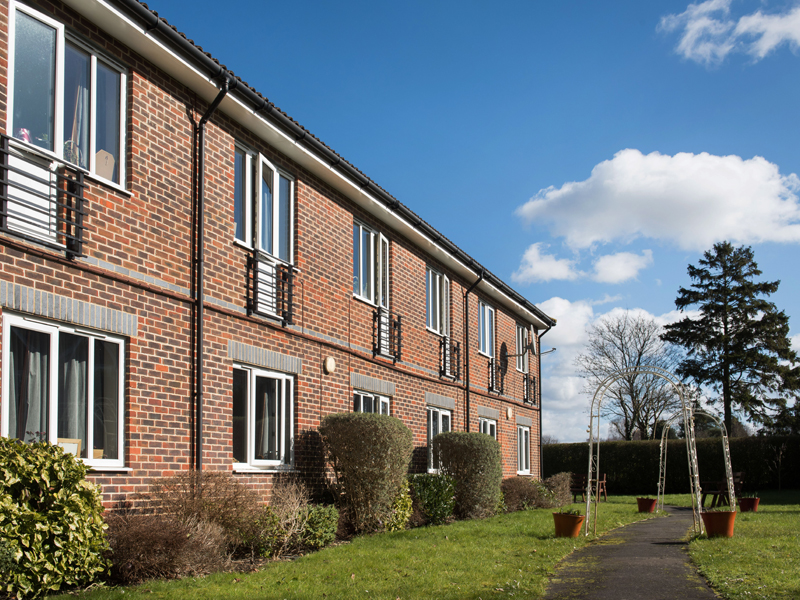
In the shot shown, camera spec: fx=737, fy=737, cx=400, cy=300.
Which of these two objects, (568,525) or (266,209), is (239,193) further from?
(568,525)

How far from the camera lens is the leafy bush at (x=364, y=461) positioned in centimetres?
1170

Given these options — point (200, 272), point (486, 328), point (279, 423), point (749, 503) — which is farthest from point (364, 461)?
point (749, 503)

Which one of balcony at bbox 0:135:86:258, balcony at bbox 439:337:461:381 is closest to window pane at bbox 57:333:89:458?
balcony at bbox 0:135:86:258

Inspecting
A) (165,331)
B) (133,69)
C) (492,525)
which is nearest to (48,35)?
(133,69)

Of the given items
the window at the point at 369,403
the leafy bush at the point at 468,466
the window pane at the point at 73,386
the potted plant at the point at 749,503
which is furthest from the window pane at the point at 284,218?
the potted plant at the point at 749,503

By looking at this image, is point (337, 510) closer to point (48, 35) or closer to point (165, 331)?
point (165, 331)

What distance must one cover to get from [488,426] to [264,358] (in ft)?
39.0

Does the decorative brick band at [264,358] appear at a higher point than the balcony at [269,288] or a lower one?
lower

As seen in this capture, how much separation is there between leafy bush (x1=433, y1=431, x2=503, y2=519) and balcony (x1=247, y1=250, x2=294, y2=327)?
17.7 ft

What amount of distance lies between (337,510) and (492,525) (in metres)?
4.23

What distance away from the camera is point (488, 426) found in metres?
21.8

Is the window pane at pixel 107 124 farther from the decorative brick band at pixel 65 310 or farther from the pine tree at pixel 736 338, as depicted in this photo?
the pine tree at pixel 736 338

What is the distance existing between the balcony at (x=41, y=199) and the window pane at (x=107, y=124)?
0.67 metres

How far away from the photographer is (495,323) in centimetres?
2334
